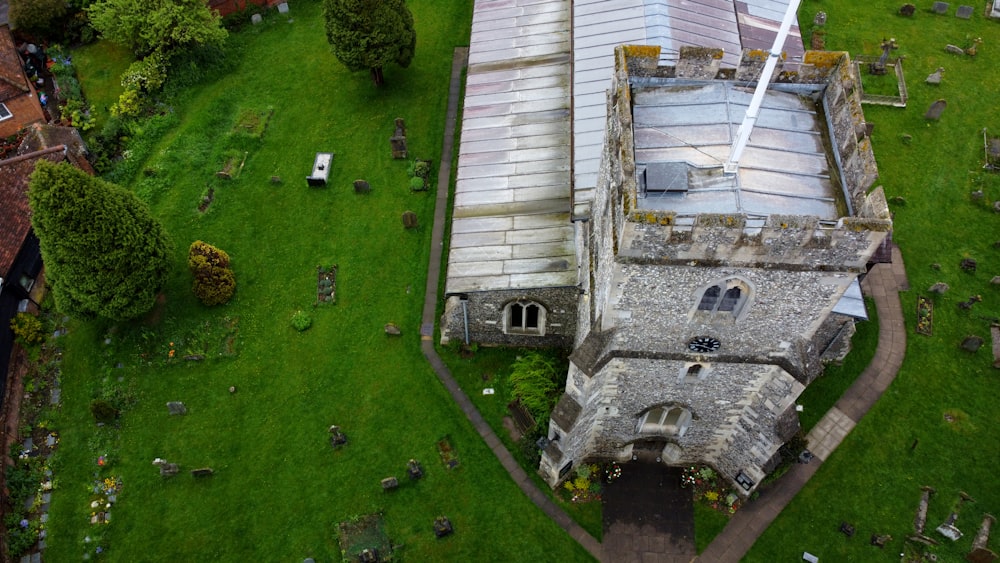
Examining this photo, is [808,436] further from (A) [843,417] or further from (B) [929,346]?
(B) [929,346]

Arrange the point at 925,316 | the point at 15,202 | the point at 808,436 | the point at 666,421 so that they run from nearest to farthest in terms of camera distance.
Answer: the point at 666,421, the point at 808,436, the point at 925,316, the point at 15,202

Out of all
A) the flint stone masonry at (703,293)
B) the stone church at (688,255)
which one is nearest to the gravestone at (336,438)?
the stone church at (688,255)

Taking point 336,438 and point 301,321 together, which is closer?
point 336,438

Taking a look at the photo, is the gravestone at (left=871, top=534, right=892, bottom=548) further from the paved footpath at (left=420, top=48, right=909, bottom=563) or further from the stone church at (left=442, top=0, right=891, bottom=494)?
the stone church at (left=442, top=0, right=891, bottom=494)

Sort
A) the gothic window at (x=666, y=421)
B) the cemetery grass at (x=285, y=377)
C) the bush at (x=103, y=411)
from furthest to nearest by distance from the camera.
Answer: the bush at (x=103, y=411) < the cemetery grass at (x=285, y=377) < the gothic window at (x=666, y=421)

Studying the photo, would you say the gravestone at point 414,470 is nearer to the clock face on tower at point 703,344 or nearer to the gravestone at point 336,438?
the gravestone at point 336,438

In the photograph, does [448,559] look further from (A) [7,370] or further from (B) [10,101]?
(B) [10,101]

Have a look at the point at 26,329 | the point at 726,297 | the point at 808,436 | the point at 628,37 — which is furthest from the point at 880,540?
the point at 26,329
